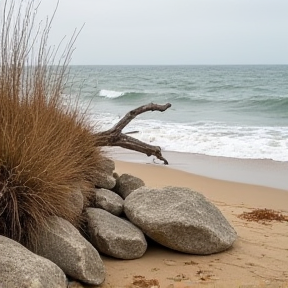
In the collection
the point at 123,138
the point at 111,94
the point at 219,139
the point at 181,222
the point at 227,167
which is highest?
the point at 123,138

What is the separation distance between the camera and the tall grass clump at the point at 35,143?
3674mm

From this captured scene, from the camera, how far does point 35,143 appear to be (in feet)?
12.4

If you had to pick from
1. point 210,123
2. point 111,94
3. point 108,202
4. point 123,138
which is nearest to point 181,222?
point 108,202

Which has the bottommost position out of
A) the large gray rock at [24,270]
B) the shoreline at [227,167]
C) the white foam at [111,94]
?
the shoreline at [227,167]

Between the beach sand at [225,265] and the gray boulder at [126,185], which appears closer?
the beach sand at [225,265]

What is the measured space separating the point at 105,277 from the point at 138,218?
0.75 m

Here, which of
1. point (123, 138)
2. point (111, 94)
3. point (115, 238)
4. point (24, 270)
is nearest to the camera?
point (24, 270)

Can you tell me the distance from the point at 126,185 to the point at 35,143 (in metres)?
1.70

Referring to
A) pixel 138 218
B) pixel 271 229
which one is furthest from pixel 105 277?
pixel 271 229

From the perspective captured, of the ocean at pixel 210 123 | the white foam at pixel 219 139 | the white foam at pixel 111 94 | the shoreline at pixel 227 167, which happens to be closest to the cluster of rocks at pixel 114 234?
the ocean at pixel 210 123

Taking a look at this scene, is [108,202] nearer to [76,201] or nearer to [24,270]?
[76,201]

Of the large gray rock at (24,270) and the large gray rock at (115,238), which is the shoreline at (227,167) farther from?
the large gray rock at (24,270)

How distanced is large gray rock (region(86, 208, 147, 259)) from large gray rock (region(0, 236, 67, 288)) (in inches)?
35.0

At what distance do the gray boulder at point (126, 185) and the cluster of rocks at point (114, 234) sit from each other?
0.02 metres
